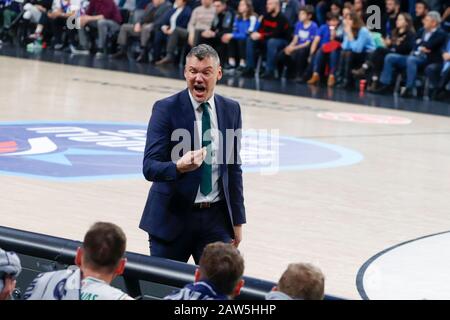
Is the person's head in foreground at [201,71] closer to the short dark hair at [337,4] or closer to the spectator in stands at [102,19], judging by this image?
the short dark hair at [337,4]

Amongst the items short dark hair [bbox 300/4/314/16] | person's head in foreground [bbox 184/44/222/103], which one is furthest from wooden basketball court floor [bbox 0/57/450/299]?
short dark hair [bbox 300/4/314/16]

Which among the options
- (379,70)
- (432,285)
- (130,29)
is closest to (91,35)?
(130,29)

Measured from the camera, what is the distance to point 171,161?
541 centimetres

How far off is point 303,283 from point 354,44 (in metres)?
16.4

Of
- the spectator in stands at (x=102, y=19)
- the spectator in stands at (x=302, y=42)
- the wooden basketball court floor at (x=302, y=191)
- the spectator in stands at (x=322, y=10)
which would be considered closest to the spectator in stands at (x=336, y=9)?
the spectator in stands at (x=302, y=42)

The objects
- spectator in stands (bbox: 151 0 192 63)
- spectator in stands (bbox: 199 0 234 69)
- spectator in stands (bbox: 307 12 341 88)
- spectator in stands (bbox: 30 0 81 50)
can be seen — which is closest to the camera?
spectator in stands (bbox: 307 12 341 88)

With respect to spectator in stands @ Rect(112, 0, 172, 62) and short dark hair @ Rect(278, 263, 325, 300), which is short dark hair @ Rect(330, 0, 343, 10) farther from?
short dark hair @ Rect(278, 263, 325, 300)

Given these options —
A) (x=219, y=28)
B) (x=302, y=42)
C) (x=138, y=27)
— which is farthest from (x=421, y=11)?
(x=138, y=27)

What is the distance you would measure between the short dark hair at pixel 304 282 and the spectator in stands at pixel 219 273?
20 cm

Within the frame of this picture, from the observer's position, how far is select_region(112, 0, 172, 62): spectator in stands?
22.8 meters

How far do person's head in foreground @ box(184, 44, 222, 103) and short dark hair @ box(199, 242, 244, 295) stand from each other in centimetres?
152

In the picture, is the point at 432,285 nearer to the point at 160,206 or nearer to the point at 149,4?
the point at 160,206

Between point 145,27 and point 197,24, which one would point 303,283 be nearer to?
point 197,24
